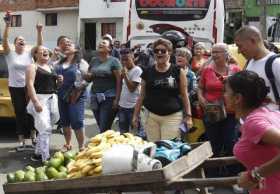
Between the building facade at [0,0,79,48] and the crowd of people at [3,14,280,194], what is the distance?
101ft

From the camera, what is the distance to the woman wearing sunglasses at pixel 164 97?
649 cm

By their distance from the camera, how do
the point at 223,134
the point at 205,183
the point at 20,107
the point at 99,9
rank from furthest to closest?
1. the point at 99,9
2. the point at 20,107
3. the point at 223,134
4. the point at 205,183

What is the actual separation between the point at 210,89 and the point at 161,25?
345 inches

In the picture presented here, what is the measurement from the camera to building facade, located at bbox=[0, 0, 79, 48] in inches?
1635

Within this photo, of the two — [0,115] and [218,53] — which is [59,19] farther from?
[218,53]

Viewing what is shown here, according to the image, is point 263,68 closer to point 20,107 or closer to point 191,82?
point 191,82

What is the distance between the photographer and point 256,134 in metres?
3.37

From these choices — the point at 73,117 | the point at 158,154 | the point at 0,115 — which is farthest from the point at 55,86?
the point at 158,154

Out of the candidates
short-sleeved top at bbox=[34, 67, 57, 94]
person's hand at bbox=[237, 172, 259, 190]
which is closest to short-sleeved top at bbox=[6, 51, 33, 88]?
short-sleeved top at bbox=[34, 67, 57, 94]

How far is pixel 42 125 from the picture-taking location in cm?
827

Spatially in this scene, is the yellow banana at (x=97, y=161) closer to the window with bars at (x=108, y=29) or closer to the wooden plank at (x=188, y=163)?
the wooden plank at (x=188, y=163)

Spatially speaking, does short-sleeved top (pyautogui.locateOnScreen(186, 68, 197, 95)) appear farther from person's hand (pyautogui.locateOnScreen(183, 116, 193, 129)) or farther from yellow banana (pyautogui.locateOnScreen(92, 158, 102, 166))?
yellow banana (pyautogui.locateOnScreen(92, 158, 102, 166))

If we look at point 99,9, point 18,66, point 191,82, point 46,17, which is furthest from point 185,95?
point 46,17

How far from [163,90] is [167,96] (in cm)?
9
